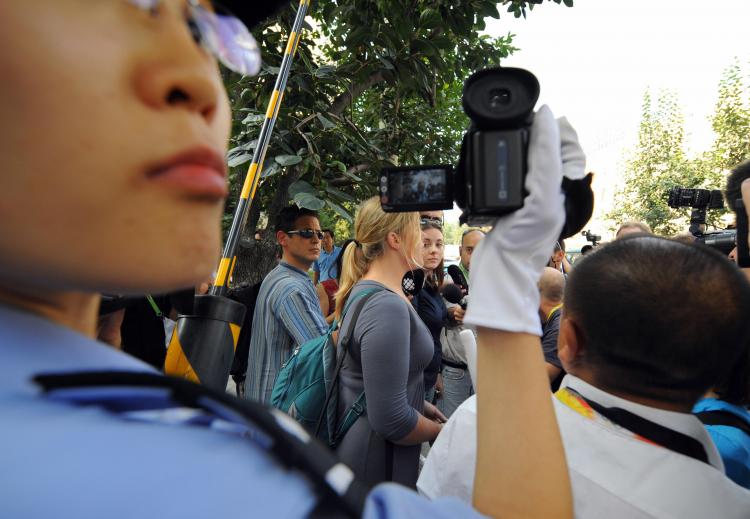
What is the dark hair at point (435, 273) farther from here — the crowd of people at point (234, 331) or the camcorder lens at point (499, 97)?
the camcorder lens at point (499, 97)

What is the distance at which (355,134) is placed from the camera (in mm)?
3920

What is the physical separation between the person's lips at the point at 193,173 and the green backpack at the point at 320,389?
1671 millimetres

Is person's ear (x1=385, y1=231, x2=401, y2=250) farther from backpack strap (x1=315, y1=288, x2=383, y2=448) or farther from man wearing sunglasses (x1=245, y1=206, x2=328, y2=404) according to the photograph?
man wearing sunglasses (x1=245, y1=206, x2=328, y2=404)

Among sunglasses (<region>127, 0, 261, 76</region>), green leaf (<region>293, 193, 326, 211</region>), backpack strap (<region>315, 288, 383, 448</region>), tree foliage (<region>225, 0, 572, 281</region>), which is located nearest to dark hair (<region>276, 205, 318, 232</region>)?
tree foliage (<region>225, 0, 572, 281</region>)

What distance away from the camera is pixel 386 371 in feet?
6.57

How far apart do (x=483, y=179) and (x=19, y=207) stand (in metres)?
0.71

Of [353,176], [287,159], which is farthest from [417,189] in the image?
[353,176]

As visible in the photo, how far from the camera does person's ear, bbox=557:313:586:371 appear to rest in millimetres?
1339

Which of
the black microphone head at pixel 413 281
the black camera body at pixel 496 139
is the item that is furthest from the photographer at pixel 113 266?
the black microphone head at pixel 413 281

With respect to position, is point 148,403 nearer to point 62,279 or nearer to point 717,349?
point 62,279

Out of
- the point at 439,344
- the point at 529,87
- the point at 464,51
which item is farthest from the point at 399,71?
the point at 529,87

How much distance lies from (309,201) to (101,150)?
7.72ft

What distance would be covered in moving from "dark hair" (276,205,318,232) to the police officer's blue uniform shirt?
3265mm

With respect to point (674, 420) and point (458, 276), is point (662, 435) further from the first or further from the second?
point (458, 276)
